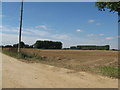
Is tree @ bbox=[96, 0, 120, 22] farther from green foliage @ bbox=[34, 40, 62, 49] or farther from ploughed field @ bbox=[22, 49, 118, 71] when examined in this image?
green foliage @ bbox=[34, 40, 62, 49]

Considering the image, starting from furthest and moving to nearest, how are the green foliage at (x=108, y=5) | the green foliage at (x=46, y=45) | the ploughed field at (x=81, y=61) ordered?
1. the green foliage at (x=46, y=45)
2. the ploughed field at (x=81, y=61)
3. the green foliage at (x=108, y=5)

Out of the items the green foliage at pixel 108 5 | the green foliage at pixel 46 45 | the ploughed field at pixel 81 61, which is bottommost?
the ploughed field at pixel 81 61

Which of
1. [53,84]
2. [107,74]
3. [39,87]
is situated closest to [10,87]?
[39,87]

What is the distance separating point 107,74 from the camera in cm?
925

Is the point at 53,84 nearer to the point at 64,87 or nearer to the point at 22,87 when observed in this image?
the point at 64,87

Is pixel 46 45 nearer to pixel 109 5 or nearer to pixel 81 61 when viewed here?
pixel 81 61

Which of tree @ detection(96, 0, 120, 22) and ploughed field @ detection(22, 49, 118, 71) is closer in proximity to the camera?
tree @ detection(96, 0, 120, 22)

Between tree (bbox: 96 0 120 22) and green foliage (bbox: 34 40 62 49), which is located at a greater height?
tree (bbox: 96 0 120 22)

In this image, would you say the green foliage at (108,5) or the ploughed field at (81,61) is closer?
the green foliage at (108,5)

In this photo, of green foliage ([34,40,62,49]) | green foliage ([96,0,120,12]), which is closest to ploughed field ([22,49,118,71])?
green foliage ([96,0,120,12])

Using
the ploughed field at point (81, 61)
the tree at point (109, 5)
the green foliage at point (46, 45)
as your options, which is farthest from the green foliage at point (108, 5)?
the green foliage at point (46, 45)

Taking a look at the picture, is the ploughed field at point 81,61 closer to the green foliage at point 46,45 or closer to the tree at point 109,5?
the tree at point 109,5

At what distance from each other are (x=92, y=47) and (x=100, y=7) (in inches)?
2307

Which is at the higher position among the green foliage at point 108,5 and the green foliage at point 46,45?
the green foliage at point 108,5
